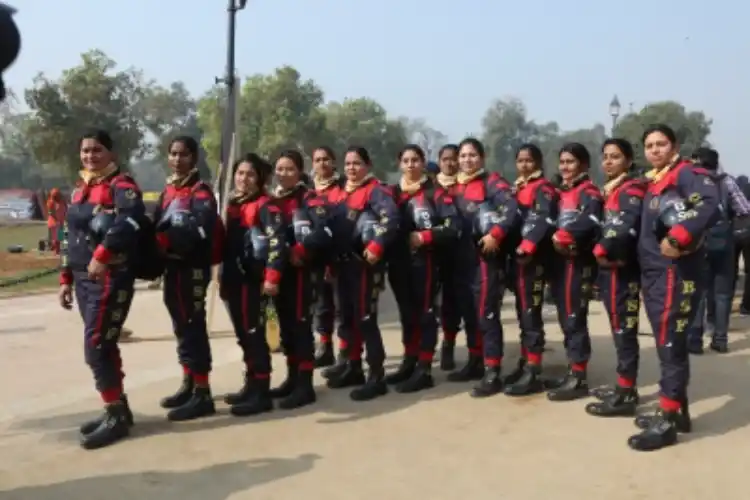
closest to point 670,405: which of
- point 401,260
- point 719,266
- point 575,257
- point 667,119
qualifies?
point 575,257

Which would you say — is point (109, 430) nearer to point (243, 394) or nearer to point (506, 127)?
point (243, 394)

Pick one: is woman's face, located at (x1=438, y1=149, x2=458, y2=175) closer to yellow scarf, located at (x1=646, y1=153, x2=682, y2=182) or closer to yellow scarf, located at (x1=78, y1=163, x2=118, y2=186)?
yellow scarf, located at (x1=646, y1=153, x2=682, y2=182)

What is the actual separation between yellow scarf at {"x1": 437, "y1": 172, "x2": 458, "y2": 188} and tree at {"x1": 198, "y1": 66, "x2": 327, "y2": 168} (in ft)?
154

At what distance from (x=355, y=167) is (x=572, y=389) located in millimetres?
2339

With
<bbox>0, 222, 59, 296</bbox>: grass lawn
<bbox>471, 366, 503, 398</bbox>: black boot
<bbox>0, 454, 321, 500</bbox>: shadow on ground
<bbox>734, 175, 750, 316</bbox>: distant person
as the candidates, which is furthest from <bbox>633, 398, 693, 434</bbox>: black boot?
<bbox>0, 222, 59, 296</bbox>: grass lawn

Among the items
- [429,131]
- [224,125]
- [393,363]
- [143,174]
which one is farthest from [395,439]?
[143,174]

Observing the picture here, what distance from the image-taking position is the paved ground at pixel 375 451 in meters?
4.28

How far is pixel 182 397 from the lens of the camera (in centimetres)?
596

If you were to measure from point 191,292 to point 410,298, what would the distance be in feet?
5.92

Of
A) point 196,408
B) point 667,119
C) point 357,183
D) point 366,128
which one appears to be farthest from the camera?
point 366,128

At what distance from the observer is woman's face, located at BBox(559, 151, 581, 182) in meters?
5.93

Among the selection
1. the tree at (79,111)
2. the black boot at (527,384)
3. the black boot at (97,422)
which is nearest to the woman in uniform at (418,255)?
the black boot at (527,384)

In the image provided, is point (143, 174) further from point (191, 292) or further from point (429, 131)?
point (191, 292)

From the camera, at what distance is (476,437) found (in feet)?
16.8
